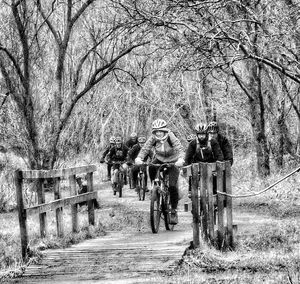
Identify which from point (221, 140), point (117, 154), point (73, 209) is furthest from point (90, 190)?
point (117, 154)

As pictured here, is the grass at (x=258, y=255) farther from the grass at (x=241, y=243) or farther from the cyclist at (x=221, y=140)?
the cyclist at (x=221, y=140)

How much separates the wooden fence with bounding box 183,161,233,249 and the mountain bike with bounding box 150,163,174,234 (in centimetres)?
172

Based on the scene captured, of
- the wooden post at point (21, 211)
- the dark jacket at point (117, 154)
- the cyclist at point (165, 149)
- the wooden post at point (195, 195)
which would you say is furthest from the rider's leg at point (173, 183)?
the dark jacket at point (117, 154)

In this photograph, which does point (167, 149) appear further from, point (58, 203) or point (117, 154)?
point (117, 154)

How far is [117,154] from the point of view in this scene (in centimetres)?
2231

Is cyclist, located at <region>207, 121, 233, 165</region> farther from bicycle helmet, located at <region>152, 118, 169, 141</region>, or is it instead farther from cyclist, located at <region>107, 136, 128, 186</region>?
cyclist, located at <region>107, 136, 128, 186</region>

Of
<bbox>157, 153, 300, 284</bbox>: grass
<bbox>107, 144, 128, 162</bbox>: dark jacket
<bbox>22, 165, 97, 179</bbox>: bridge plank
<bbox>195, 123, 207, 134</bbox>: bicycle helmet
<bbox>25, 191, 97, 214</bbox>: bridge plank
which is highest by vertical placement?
<bbox>195, 123, 207, 134</bbox>: bicycle helmet

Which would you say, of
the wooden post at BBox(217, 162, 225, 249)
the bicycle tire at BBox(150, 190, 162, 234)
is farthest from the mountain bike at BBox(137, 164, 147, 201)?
the wooden post at BBox(217, 162, 225, 249)

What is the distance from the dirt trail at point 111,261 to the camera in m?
8.24

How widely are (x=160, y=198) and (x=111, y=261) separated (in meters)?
3.47

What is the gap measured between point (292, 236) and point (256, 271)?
3399mm

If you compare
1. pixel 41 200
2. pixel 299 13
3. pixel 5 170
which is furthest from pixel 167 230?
pixel 5 170

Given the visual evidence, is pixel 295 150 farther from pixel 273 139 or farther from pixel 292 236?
pixel 292 236

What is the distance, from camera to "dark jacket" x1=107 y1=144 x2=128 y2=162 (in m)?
22.3
